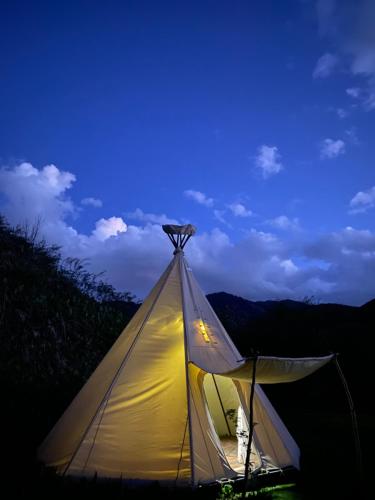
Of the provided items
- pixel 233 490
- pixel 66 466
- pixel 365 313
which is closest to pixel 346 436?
pixel 233 490

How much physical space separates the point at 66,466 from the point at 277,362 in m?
2.36

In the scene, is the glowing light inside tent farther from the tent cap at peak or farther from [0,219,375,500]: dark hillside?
[0,219,375,500]: dark hillside

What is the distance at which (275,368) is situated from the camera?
12.9 ft

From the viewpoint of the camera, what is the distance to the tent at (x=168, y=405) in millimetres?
4172

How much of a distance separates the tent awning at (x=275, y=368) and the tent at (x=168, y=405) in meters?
0.01

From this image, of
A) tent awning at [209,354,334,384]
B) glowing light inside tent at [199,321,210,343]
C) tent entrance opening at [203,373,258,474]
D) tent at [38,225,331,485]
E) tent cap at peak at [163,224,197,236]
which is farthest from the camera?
tent entrance opening at [203,373,258,474]

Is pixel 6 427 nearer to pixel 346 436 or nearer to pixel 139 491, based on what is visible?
pixel 139 491

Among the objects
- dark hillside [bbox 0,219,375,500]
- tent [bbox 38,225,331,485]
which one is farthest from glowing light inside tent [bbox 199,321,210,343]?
dark hillside [bbox 0,219,375,500]

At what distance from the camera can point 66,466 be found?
4219mm

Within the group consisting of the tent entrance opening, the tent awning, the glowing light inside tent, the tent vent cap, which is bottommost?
the tent entrance opening

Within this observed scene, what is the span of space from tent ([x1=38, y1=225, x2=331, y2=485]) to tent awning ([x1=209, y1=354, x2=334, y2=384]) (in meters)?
0.01

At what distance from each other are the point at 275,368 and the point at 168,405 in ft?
4.22

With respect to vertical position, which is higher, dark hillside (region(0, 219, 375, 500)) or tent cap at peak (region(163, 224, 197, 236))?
tent cap at peak (region(163, 224, 197, 236))

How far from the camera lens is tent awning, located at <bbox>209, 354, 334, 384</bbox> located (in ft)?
12.5
